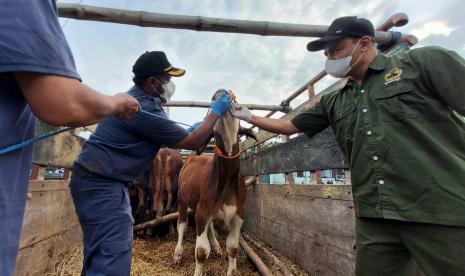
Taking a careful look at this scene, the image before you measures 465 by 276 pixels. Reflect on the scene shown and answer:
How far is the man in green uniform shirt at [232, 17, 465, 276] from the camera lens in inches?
52.7

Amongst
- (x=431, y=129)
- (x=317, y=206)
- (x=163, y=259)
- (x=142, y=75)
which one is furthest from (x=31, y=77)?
(x=163, y=259)

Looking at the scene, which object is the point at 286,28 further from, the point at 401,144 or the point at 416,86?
the point at 401,144

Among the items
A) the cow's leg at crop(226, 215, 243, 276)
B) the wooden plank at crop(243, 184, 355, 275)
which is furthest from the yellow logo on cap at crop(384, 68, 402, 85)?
the cow's leg at crop(226, 215, 243, 276)

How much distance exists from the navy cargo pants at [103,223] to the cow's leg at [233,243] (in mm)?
1992

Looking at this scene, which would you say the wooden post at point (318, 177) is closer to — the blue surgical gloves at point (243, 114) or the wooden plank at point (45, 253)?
the blue surgical gloves at point (243, 114)

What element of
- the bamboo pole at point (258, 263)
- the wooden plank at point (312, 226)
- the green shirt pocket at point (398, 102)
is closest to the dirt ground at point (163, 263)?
the bamboo pole at point (258, 263)

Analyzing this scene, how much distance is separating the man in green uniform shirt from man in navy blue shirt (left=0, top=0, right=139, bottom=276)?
1.51m

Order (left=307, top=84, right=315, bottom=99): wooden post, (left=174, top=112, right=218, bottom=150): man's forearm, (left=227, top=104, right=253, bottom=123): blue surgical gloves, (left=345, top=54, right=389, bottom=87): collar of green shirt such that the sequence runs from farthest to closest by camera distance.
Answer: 1. (left=307, top=84, right=315, bottom=99): wooden post
2. (left=227, top=104, right=253, bottom=123): blue surgical gloves
3. (left=174, top=112, right=218, bottom=150): man's forearm
4. (left=345, top=54, right=389, bottom=87): collar of green shirt

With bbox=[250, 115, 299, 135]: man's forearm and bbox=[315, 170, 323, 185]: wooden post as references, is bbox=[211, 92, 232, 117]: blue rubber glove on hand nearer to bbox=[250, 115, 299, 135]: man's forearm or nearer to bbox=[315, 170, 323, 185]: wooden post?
bbox=[250, 115, 299, 135]: man's forearm

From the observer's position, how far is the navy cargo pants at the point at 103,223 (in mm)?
1745

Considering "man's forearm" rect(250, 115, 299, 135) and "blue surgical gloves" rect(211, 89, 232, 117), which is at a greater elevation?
"blue surgical gloves" rect(211, 89, 232, 117)

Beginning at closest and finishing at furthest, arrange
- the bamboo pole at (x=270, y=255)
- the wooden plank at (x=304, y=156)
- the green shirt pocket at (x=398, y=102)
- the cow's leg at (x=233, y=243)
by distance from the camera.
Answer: the green shirt pocket at (x=398, y=102)
the wooden plank at (x=304, y=156)
the bamboo pole at (x=270, y=255)
the cow's leg at (x=233, y=243)

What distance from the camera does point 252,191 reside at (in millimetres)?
5449

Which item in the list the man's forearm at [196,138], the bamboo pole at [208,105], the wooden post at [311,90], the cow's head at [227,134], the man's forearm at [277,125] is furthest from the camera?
the bamboo pole at [208,105]
